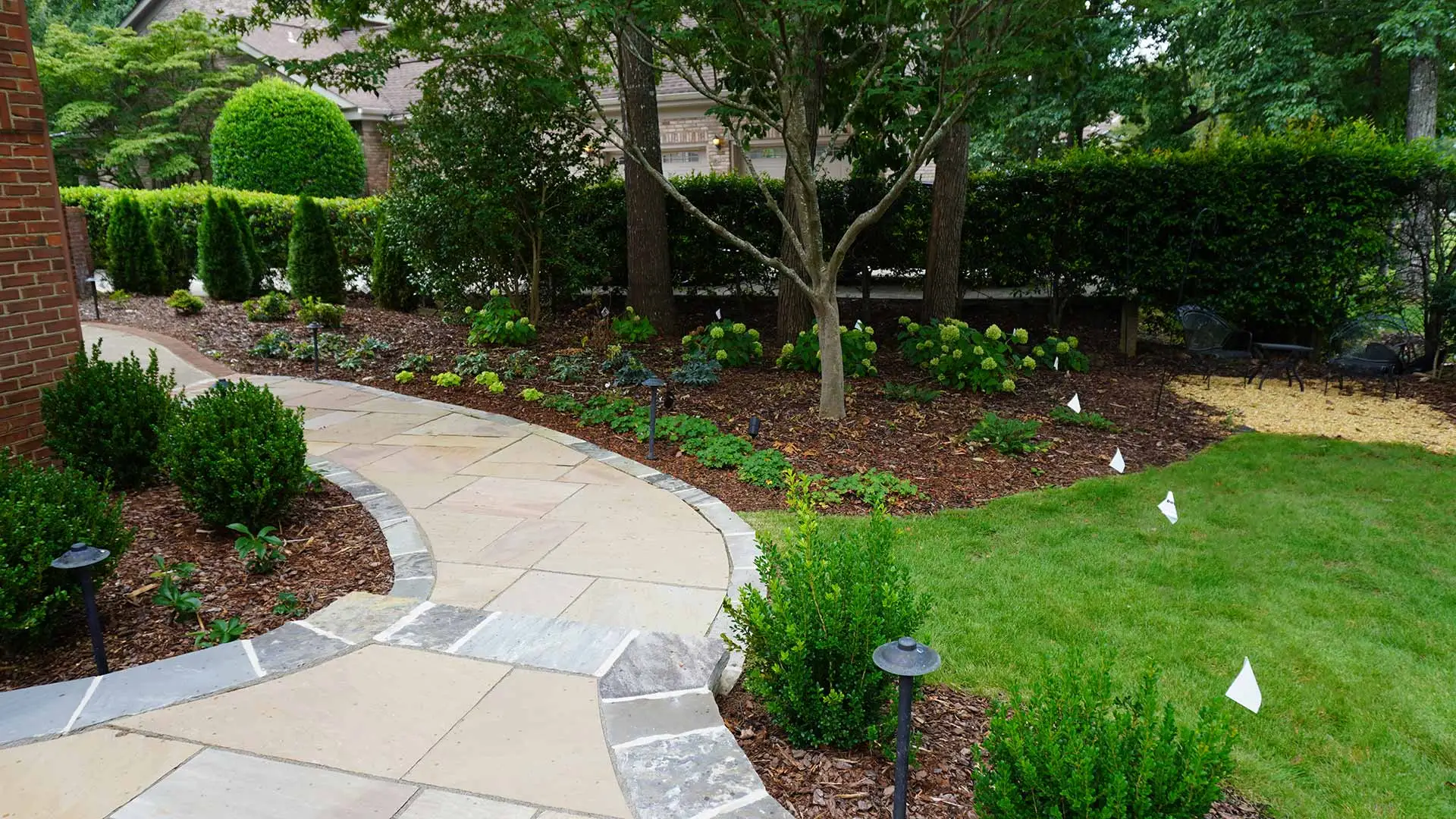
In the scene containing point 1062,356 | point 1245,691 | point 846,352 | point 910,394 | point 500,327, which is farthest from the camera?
point 500,327

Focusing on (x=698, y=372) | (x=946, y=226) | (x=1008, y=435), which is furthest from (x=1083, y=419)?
Answer: (x=698, y=372)

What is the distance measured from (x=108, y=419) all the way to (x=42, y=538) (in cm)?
171

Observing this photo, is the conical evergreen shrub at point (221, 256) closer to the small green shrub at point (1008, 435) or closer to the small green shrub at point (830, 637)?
the small green shrub at point (1008, 435)

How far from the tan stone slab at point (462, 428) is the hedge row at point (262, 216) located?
6840mm

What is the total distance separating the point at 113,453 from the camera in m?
4.39

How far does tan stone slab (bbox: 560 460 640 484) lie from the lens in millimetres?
5062

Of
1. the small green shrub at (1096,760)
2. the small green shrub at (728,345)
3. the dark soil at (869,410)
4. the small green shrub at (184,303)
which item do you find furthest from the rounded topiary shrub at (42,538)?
the small green shrub at (184,303)

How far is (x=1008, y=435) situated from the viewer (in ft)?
18.4

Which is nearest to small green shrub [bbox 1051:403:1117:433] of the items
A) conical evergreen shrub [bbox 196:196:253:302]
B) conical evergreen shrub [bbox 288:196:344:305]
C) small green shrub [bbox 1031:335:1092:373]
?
small green shrub [bbox 1031:335:1092:373]

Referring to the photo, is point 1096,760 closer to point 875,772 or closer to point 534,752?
point 875,772

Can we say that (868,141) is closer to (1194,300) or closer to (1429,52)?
(1194,300)

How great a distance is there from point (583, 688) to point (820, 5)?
3.82 metres

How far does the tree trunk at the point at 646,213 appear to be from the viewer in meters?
8.31

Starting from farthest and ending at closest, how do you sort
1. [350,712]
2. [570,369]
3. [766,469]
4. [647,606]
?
[570,369], [766,469], [647,606], [350,712]
